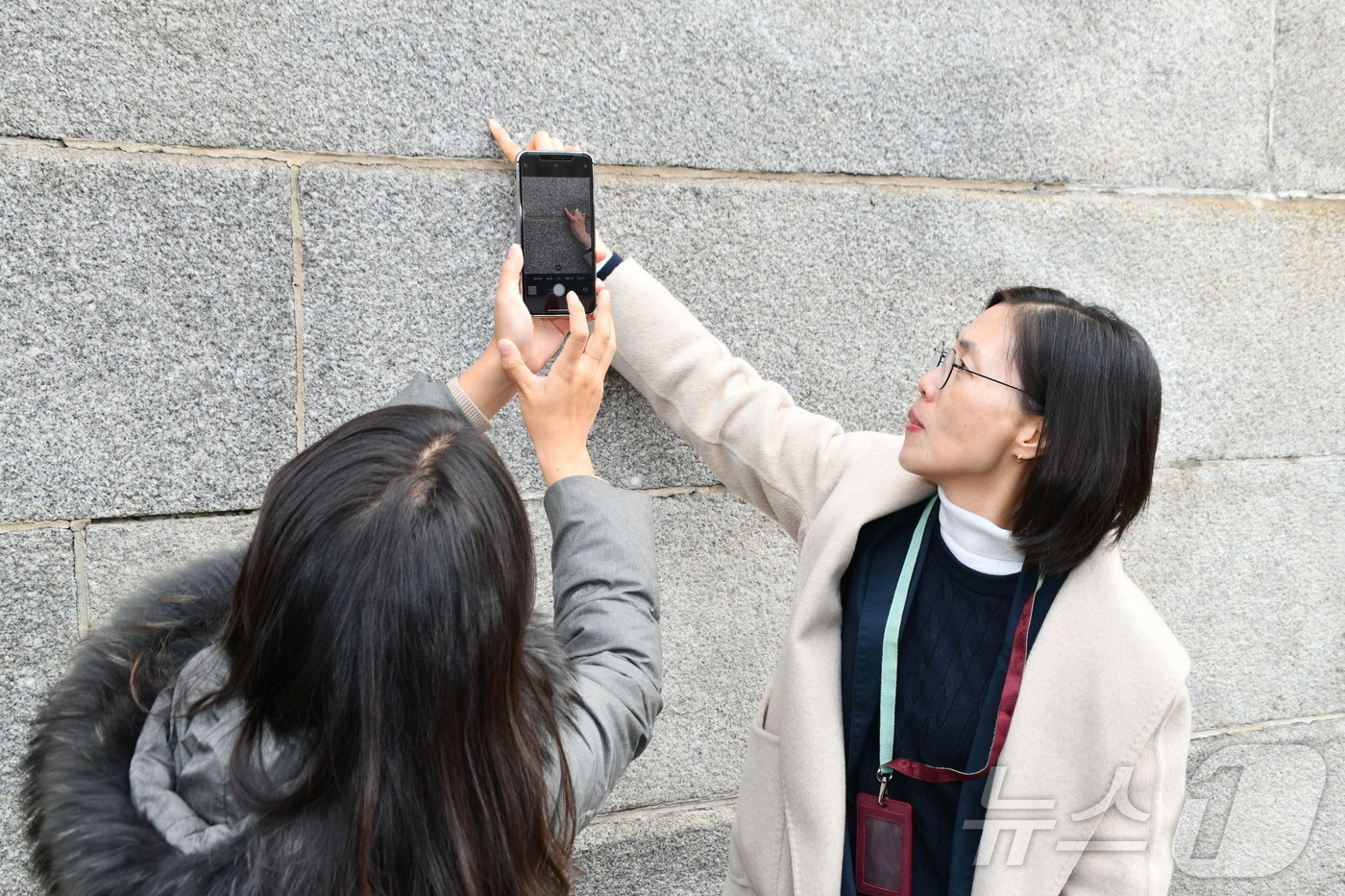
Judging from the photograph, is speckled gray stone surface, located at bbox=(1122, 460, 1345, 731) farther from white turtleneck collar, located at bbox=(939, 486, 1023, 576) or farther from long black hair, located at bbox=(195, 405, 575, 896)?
long black hair, located at bbox=(195, 405, 575, 896)

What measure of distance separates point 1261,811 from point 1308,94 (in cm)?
232

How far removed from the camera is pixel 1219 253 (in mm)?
3107

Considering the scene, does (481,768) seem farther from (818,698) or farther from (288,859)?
(818,698)

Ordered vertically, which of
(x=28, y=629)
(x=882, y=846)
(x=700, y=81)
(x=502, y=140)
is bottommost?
(x=882, y=846)

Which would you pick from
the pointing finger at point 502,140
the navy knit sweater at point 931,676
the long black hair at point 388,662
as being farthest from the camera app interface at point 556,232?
the long black hair at point 388,662

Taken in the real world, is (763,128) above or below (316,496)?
above

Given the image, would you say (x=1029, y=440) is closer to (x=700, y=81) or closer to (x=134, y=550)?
(x=700, y=81)

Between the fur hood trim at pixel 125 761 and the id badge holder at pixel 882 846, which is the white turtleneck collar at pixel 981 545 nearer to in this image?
the id badge holder at pixel 882 846

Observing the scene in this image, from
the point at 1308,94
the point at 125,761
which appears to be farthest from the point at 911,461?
the point at 1308,94

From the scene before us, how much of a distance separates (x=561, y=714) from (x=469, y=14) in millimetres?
1654

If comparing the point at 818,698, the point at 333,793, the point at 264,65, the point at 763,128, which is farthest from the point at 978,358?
the point at 264,65

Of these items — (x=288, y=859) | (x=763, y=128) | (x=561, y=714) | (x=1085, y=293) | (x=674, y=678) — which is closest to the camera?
(x=288, y=859)

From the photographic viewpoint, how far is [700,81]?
2.53 metres

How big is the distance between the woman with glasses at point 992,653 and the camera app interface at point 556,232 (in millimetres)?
715
